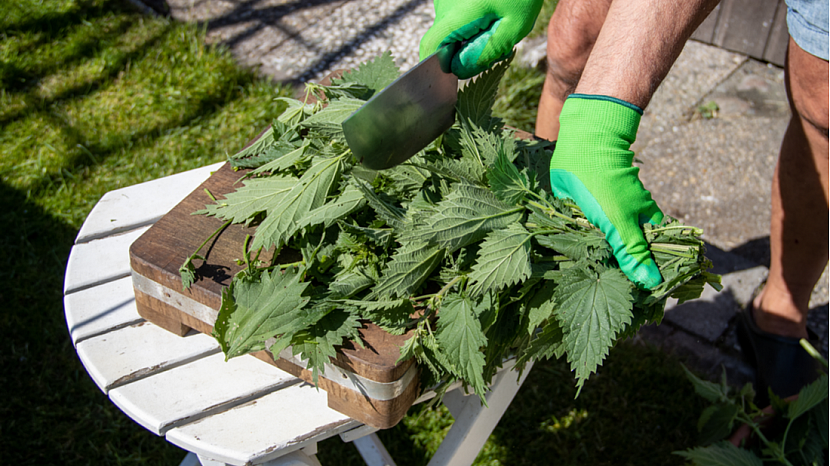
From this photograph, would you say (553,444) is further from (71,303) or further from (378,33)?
(378,33)

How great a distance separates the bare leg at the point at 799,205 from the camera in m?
1.71

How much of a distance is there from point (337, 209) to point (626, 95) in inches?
25.2

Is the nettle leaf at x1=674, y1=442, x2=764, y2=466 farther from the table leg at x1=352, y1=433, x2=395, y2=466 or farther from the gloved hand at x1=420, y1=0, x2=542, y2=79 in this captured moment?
the gloved hand at x1=420, y1=0, x2=542, y2=79

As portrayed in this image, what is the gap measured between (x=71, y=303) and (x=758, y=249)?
2535 mm

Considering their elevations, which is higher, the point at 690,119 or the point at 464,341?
the point at 464,341

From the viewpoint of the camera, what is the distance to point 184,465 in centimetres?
154

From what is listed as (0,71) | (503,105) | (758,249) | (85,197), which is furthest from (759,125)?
(0,71)

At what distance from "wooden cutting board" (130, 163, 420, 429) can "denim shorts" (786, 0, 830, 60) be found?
1.31 meters

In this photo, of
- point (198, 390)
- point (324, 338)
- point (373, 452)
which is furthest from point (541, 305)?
point (373, 452)

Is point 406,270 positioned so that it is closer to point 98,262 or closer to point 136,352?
point 136,352

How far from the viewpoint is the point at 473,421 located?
1437 millimetres

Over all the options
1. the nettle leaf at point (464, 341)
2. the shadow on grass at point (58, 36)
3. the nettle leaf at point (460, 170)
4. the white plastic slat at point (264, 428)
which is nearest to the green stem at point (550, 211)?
the nettle leaf at point (460, 170)

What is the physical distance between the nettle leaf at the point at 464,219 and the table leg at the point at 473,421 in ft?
1.36

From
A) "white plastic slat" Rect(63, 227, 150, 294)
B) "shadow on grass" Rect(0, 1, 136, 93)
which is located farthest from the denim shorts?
"shadow on grass" Rect(0, 1, 136, 93)
